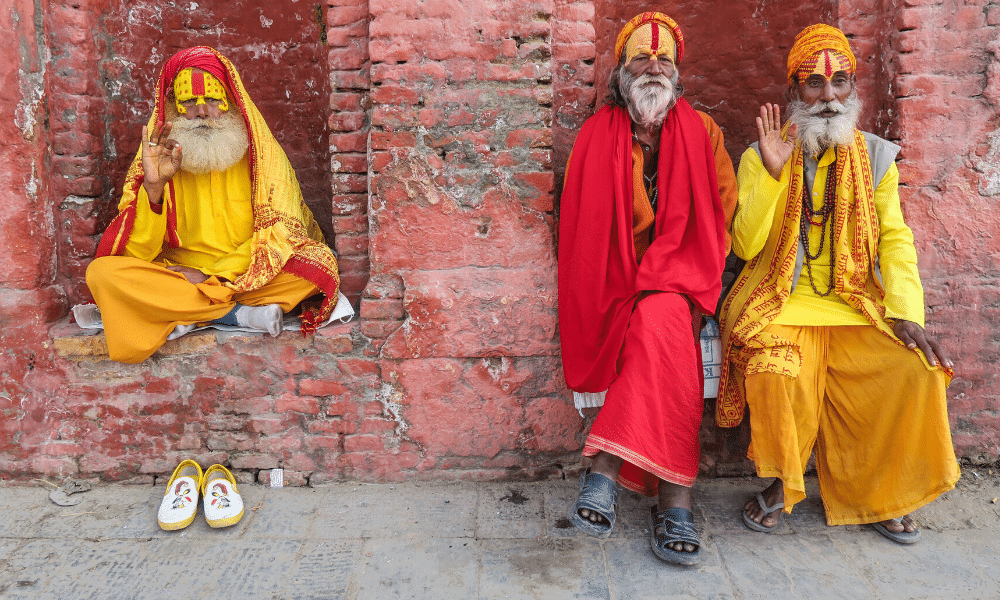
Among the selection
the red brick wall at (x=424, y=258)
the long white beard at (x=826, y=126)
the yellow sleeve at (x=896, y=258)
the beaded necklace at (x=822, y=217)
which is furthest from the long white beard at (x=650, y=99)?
the yellow sleeve at (x=896, y=258)

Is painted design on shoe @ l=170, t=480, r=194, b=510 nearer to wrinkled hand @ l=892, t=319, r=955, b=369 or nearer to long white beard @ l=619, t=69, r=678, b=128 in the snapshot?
long white beard @ l=619, t=69, r=678, b=128

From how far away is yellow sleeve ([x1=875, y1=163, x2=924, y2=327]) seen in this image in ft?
8.80

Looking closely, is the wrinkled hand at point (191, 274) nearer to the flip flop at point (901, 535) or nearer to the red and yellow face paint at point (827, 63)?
the red and yellow face paint at point (827, 63)

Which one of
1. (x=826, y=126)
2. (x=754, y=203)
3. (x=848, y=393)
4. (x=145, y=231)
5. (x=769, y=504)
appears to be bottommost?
(x=769, y=504)

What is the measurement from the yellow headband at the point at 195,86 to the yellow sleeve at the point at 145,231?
0.48 m

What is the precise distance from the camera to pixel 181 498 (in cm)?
277

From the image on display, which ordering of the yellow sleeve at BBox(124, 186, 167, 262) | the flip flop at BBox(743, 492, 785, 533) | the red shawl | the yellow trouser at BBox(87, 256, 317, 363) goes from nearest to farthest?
the flip flop at BBox(743, 492, 785, 533) → the red shawl → the yellow trouser at BBox(87, 256, 317, 363) → the yellow sleeve at BBox(124, 186, 167, 262)

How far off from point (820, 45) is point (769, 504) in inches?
78.0

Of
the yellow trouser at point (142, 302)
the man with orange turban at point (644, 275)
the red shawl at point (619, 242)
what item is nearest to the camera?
the man with orange turban at point (644, 275)

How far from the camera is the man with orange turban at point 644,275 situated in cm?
252

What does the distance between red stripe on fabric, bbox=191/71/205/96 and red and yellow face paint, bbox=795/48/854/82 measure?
2.74m

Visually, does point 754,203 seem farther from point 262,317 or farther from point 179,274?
point 179,274

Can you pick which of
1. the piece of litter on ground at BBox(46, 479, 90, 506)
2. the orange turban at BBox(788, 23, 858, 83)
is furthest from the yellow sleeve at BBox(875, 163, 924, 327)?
the piece of litter on ground at BBox(46, 479, 90, 506)

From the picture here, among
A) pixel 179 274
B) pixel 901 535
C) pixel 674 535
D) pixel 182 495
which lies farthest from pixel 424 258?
pixel 901 535
